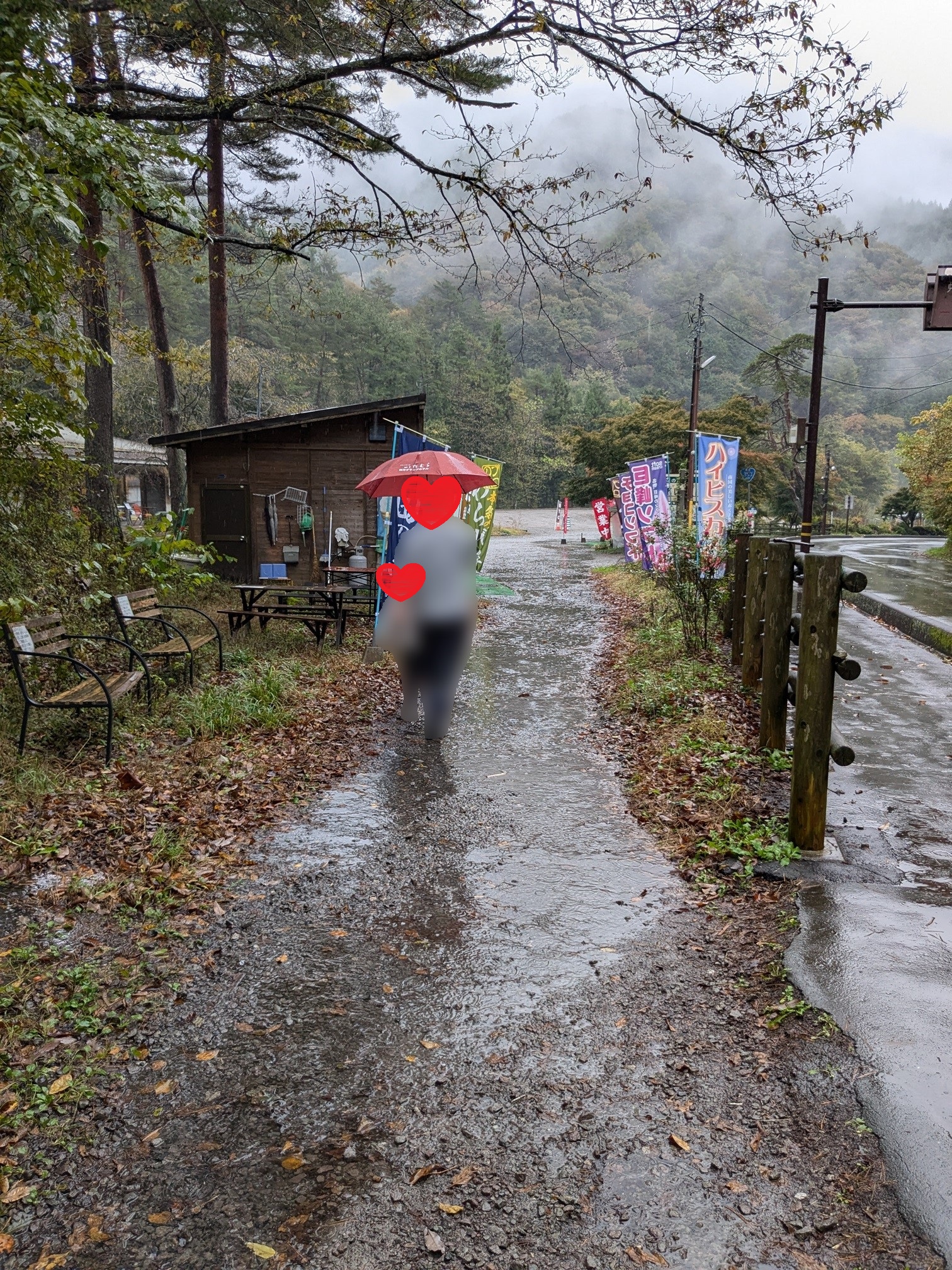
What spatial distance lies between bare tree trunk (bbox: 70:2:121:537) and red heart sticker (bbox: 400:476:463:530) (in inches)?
120

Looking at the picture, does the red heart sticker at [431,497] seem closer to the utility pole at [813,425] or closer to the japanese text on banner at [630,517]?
the utility pole at [813,425]

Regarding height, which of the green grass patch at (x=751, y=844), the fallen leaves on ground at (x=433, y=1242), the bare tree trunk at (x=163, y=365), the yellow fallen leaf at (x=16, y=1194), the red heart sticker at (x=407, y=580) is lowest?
the yellow fallen leaf at (x=16, y=1194)

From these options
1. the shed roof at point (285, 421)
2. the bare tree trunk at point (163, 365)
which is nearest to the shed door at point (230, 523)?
the shed roof at point (285, 421)

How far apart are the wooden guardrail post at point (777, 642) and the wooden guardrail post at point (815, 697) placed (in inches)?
45.7

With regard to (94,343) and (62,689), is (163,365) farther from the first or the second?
(94,343)

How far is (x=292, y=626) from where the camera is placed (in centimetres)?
1289

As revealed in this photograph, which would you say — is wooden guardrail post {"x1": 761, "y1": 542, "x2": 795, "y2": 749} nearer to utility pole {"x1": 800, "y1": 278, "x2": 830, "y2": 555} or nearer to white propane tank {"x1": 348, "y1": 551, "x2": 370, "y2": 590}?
white propane tank {"x1": 348, "y1": 551, "x2": 370, "y2": 590}

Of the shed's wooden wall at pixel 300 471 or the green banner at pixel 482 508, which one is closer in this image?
the shed's wooden wall at pixel 300 471

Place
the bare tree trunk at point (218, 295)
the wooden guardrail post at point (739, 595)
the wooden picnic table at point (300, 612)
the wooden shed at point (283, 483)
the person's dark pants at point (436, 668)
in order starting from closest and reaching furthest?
the person's dark pants at point (436, 668), the wooden guardrail post at point (739, 595), the wooden picnic table at point (300, 612), the bare tree trunk at point (218, 295), the wooden shed at point (283, 483)

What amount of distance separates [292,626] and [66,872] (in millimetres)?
8464


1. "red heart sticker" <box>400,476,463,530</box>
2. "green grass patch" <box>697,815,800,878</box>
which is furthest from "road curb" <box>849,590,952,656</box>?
"green grass patch" <box>697,815,800,878</box>

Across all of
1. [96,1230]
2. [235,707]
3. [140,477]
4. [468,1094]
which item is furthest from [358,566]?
[140,477]

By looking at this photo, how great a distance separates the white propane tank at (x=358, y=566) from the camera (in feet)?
47.7

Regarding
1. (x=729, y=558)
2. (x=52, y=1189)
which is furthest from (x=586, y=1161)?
(x=729, y=558)
